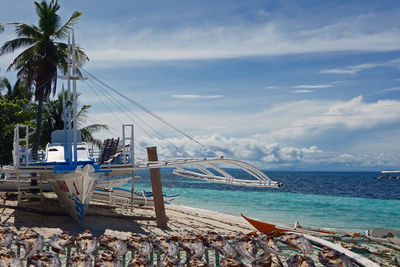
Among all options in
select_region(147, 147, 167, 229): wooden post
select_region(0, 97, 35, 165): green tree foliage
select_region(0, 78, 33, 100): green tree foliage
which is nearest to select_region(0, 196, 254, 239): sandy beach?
select_region(147, 147, 167, 229): wooden post

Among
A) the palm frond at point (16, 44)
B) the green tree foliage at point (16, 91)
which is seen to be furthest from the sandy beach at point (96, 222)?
the green tree foliage at point (16, 91)

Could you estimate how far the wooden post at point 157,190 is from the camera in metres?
14.8

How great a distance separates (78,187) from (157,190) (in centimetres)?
282

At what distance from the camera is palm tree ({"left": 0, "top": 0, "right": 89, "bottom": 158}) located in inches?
807

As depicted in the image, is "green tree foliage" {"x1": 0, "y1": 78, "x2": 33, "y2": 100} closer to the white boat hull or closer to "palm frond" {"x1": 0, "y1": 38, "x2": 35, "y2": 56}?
"palm frond" {"x1": 0, "y1": 38, "x2": 35, "y2": 56}

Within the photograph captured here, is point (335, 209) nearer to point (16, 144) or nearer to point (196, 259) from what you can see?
point (16, 144)

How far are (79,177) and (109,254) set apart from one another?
8.63 metres

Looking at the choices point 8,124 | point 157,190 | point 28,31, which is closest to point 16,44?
point 28,31

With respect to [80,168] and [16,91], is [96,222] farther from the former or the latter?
[16,91]

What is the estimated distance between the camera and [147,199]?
21.5 metres

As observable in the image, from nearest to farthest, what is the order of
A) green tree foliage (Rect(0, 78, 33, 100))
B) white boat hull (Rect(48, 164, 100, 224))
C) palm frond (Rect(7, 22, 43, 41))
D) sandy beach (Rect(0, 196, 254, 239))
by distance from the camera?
white boat hull (Rect(48, 164, 100, 224)), sandy beach (Rect(0, 196, 254, 239)), palm frond (Rect(7, 22, 43, 41)), green tree foliage (Rect(0, 78, 33, 100))

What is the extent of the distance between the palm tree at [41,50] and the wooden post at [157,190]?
849 centimetres

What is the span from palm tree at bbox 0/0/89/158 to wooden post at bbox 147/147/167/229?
27.8 feet

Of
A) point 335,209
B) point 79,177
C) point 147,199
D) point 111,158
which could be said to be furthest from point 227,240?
point 335,209
